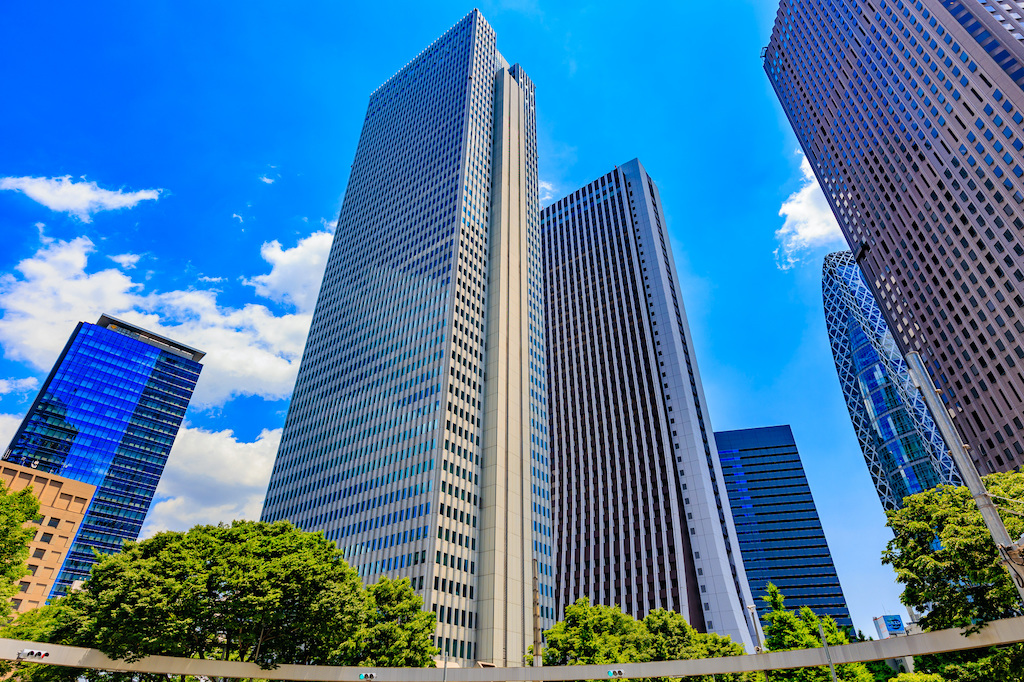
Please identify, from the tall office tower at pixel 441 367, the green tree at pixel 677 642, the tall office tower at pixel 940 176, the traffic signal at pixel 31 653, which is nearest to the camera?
the traffic signal at pixel 31 653

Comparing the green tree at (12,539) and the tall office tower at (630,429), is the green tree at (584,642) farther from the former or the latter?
the tall office tower at (630,429)

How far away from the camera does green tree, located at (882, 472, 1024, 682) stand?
92.4 feet

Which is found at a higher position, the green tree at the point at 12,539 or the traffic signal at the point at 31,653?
the green tree at the point at 12,539

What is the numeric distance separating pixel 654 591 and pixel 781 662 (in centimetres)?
8192

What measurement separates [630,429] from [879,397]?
256 ft

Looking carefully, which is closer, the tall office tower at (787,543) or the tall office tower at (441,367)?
the tall office tower at (441,367)

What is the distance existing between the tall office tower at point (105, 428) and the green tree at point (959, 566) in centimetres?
16724

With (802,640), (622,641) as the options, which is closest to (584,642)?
(622,641)

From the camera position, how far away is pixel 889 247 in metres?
106

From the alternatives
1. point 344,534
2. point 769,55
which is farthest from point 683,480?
point 769,55

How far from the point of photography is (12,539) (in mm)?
34438

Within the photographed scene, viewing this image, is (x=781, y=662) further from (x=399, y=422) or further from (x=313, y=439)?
(x=313, y=439)

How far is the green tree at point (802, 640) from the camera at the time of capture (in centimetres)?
4125

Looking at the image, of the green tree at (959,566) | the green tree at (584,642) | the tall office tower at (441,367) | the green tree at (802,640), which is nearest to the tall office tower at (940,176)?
the green tree at (802,640)
